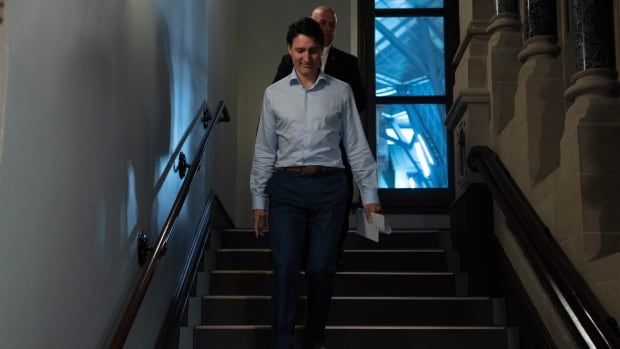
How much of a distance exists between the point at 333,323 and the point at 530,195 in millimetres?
1270

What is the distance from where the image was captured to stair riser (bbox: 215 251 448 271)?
18.6ft

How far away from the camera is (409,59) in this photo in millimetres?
8602

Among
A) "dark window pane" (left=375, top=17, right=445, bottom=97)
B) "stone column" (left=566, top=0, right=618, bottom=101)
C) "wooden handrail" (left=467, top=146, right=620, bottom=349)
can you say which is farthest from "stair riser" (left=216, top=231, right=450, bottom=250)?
"dark window pane" (left=375, top=17, right=445, bottom=97)

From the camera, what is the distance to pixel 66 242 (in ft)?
9.68

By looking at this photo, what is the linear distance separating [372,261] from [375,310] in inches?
35.2

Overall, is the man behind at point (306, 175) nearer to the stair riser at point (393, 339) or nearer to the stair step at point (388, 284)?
the stair riser at point (393, 339)

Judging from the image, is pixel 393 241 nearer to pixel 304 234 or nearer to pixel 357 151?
pixel 357 151

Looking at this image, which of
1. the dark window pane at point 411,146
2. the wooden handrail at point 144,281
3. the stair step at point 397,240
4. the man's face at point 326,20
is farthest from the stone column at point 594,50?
the dark window pane at point 411,146

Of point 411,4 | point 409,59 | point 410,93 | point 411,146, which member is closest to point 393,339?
point 411,146

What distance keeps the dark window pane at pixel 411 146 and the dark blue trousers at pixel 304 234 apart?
4.49 m

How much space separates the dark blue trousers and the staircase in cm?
58

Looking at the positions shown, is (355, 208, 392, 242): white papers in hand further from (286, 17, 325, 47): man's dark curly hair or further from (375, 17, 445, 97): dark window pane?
(375, 17, 445, 97): dark window pane

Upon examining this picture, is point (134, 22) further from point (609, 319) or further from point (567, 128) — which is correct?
point (609, 319)

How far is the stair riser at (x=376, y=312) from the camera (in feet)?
15.7
